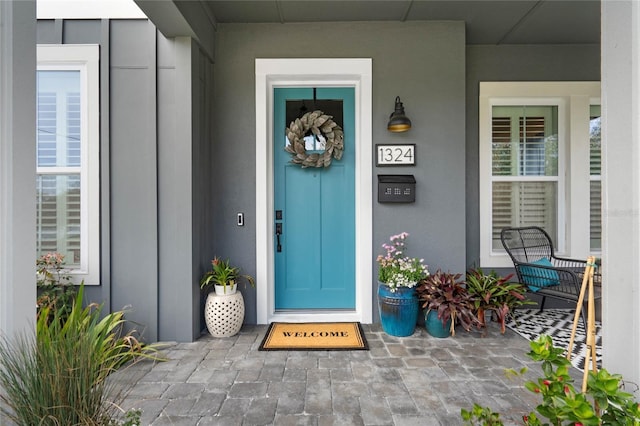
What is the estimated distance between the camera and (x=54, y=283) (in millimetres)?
2498

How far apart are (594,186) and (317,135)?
3137 mm

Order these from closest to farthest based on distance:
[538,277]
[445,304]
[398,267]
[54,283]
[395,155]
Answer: [54,283] < [445,304] < [398,267] < [538,277] < [395,155]

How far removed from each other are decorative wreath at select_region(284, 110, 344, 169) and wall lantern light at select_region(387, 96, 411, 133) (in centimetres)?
50

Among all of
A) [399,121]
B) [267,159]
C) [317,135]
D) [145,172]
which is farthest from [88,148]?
[399,121]

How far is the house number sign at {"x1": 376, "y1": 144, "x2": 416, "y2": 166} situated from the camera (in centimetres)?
297

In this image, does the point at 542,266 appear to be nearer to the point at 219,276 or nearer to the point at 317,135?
the point at 317,135

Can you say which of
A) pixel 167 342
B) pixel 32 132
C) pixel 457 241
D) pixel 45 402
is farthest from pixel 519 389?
pixel 32 132

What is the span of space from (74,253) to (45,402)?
197 centimetres

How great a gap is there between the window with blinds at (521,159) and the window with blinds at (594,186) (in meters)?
0.38

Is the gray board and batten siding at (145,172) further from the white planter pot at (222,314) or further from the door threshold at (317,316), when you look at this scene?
the door threshold at (317,316)

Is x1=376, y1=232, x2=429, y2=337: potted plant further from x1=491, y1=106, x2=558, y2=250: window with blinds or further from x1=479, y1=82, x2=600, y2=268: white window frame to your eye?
x1=491, y1=106, x2=558, y2=250: window with blinds

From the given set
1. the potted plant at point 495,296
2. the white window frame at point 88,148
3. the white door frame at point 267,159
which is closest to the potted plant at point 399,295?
the white door frame at point 267,159

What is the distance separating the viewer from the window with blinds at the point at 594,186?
3439 mm

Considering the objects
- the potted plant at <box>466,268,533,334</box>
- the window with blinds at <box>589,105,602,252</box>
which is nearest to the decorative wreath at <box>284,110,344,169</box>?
the potted plant at <box>466,268,533,334</box>
